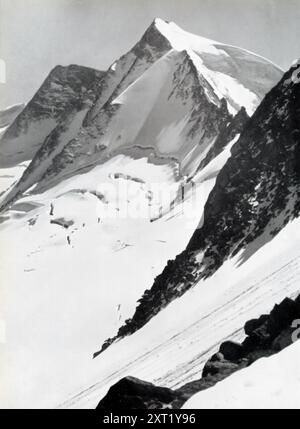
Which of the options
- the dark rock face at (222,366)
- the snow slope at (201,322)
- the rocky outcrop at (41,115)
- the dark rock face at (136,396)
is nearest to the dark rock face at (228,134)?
the snow slope at (201,322)

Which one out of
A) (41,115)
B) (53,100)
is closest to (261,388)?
(41,115)

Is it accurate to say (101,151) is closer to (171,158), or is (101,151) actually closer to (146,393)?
(171,158)

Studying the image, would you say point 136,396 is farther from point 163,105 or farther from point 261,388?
point 163,105

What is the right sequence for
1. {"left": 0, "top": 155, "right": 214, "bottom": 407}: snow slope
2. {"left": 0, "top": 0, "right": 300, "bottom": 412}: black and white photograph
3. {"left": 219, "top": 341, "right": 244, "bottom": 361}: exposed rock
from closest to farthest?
{"left": 0, "top": 0, "right": 300, "bottom": 412}: black and white photograph
{"left": 219, "top": 341, "right": 244, "bottom": 361}: exposed rock
{"left": 0, "top": 155, "right": 214, "bottom": 407}: snow slope

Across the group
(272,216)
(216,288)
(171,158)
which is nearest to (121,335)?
(216,288)

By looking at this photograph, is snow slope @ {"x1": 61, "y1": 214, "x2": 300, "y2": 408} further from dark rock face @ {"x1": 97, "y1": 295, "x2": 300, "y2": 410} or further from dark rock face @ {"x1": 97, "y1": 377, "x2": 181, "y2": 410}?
dark rock face @ {"x1": 97, "y1": 377, "x2": 181, "y2": 410}

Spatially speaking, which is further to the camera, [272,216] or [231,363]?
[272,216]

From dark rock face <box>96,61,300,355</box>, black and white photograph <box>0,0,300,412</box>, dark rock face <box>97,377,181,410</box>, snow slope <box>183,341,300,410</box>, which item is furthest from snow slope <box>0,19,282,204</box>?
snow slope <box>183,341,300,410</box>
